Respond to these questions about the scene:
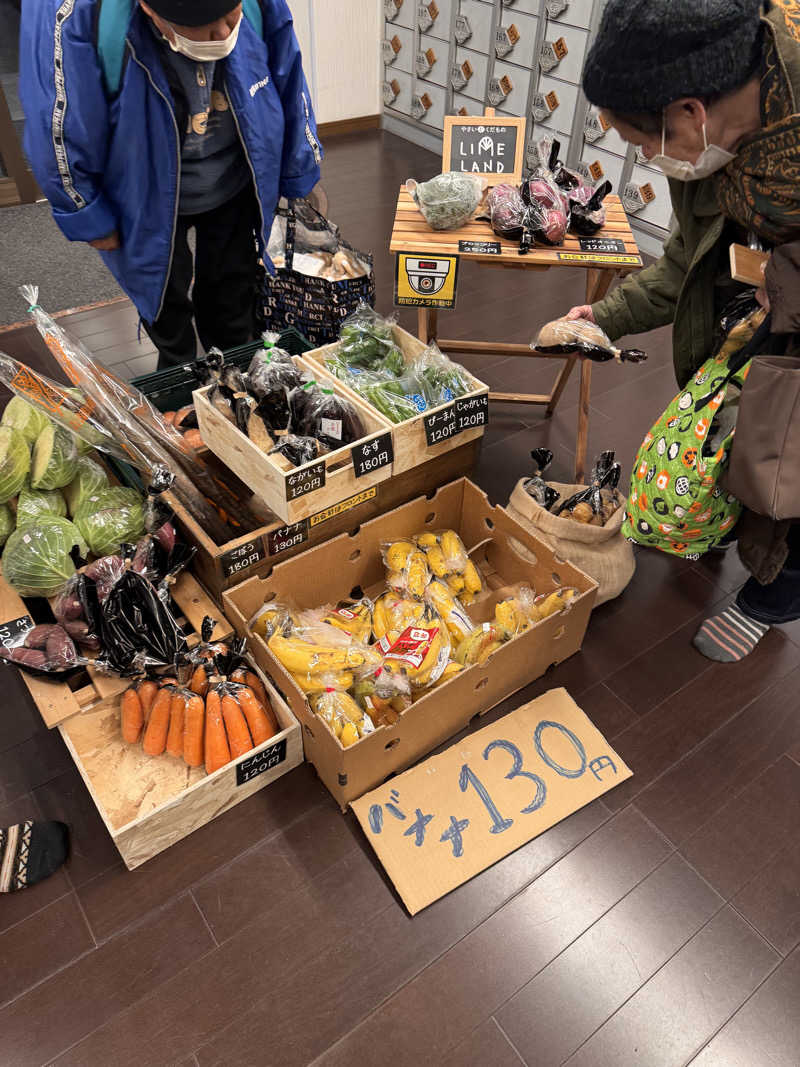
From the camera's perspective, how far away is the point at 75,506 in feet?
7.45

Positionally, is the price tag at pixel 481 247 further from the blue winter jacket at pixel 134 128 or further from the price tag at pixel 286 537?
the price tag at pixel 286 537

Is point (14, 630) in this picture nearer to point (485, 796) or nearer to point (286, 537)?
point (286, 537)

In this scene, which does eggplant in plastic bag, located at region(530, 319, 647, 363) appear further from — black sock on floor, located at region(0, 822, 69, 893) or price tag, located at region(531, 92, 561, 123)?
price tag, located at region(531, 92, 561, 123)

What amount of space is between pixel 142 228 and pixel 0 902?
1958 mm

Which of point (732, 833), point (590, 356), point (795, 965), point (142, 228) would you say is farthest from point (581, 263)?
point (795, 965)

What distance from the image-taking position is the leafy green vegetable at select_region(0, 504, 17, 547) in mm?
2199

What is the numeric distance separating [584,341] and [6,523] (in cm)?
182

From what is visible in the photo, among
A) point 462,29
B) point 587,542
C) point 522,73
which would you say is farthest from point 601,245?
point 462,29

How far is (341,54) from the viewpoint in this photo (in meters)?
5.72

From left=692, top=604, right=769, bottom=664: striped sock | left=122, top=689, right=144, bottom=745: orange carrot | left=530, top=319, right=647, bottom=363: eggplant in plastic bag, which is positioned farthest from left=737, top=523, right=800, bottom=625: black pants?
left=122, top=689, right=144, bottom=745: orange carrot

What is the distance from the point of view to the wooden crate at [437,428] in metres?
2.11

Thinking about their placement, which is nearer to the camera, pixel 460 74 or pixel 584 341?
pixel 584 341

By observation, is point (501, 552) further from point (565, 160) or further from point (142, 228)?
point (565, 160)

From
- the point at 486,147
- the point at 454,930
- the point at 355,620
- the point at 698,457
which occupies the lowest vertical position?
the point at 454,930
